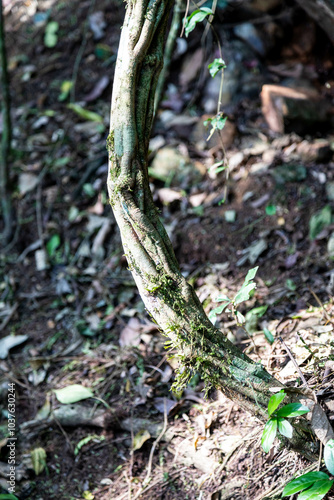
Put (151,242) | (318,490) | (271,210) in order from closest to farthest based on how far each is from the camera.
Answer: (318,490)
(151,242)
(271,210)

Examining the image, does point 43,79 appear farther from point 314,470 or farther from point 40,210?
point 314,470

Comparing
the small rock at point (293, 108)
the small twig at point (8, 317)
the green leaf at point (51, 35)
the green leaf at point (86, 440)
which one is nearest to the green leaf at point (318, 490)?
the green leaf at point (86, 440)

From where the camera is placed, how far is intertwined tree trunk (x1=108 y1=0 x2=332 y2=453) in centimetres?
169

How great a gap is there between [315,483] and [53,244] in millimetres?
3160

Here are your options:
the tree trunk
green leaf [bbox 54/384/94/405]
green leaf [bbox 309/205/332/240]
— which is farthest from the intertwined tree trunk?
the tree trunk

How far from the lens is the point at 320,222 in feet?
10.9

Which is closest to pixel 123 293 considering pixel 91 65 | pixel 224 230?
pixel 224 230

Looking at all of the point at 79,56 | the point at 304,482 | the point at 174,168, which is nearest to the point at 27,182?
the point at 174,168

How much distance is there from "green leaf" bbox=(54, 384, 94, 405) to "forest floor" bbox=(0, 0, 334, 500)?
39 mm

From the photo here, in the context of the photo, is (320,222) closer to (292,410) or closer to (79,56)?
(292,410)

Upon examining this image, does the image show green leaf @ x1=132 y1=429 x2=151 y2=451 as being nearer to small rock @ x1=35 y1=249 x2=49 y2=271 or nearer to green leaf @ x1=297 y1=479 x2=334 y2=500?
green leaf @ x1=297 y1=479 x2=334 y2=500

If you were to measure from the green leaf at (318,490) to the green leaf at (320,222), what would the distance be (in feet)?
6.80

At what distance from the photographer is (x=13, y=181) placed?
15.4 ft

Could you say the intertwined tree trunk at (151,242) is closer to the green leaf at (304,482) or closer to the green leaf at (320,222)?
the green leaf at (304,482)
